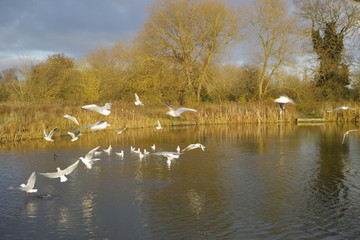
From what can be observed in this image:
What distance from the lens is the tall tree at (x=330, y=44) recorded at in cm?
3491

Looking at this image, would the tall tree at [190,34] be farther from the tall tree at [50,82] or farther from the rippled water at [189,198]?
the rippled water at [189,198]

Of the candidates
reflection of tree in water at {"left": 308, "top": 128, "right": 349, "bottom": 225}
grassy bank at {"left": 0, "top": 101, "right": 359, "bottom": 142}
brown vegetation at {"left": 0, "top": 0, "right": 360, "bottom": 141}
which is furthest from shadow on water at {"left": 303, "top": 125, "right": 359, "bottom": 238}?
brown vegetation at {"left": 0, "top": 0, "right": 360, "bottom": 141}

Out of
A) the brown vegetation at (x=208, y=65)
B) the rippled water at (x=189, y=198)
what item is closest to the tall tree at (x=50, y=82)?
the brown vegetation at (x=208, y=65)

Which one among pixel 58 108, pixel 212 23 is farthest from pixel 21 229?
pixel 212 23

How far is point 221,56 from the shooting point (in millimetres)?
35031

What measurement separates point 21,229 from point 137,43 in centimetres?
3003

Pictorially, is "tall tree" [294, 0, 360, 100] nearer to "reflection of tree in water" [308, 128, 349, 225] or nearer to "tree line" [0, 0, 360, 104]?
"tree line" [0, 0, 360, 104]

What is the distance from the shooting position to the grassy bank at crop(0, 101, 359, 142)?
19213 millimetres

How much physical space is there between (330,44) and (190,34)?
12.0 metres

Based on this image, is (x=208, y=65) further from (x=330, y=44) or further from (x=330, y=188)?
(x=330, y=188)

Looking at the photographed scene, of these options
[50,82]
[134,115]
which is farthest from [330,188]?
[50,82]

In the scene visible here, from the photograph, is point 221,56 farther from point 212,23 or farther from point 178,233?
point 178,233

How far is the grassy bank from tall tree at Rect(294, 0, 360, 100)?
320cm

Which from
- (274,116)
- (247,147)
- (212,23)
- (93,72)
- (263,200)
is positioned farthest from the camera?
(93,72)
